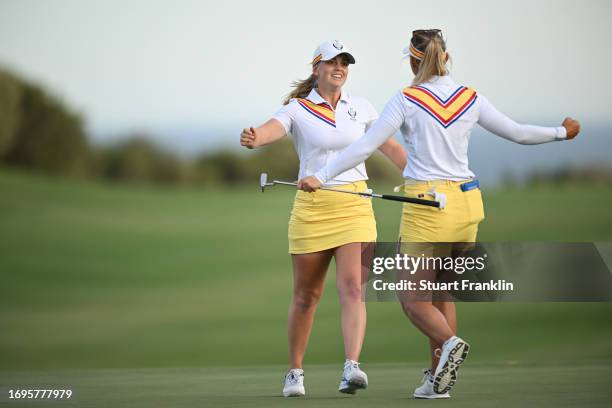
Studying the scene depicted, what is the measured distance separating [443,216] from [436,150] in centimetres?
29

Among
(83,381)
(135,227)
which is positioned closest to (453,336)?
(83,381)

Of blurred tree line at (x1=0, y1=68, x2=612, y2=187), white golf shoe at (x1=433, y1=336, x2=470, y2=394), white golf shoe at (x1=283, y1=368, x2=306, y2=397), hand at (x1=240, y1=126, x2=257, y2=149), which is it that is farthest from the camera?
blurred tree line at (x1=0, y1=68, x2=612, y2=187)

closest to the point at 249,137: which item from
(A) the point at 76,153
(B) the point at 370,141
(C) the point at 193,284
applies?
(B) the point at 370,141

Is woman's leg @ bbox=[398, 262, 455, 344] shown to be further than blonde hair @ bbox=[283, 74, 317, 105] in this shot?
No

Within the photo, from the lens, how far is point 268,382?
761cm

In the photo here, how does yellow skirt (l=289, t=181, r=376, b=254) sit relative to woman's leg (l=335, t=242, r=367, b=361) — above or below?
above

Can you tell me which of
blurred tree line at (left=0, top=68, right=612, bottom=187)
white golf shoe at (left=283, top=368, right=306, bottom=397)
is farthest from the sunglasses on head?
blurred tree line at (left=0, top=68, right=612, bottom=187)

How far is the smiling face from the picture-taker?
6781 millimetres

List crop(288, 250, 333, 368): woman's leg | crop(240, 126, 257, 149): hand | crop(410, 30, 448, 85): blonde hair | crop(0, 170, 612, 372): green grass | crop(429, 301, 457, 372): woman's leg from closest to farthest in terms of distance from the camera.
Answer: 1. crop(410, 30, 448, 85): blonde hair
2. crop(429, 301, 457, 372): woman's leg
3. crop(240, 126, 257, 149): hand
4. crop(288, 250, 333, 368): woman's leg
5. crop(0, 170, 612, 372): green grass

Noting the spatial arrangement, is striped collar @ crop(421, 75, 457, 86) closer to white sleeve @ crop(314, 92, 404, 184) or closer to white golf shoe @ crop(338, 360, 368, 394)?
white sleeve @ crop(314, 92, 404, 184)

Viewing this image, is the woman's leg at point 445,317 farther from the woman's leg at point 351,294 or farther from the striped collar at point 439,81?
the striped collar at point 439,81

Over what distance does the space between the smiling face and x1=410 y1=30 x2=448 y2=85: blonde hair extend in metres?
0.95

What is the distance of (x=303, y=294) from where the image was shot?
682 centimetres

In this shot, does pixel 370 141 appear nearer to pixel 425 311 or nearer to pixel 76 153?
pixel 425 311
